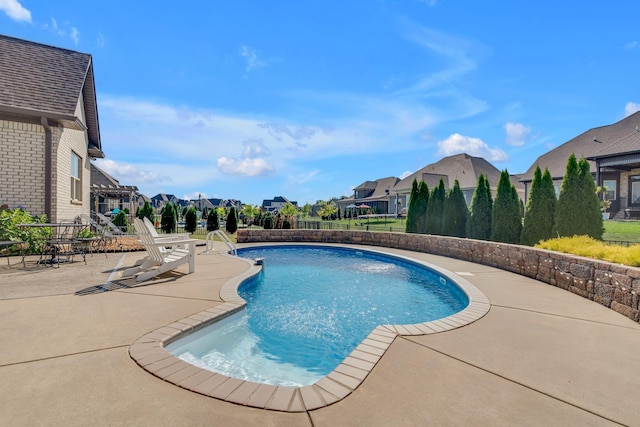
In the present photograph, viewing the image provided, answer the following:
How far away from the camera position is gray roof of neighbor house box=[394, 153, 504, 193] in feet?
99.3

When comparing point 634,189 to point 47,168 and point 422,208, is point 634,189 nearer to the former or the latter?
point 422,208

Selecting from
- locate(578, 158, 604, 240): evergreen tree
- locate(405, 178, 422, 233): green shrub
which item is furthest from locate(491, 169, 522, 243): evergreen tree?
locate(405, 178, 422, 233): green shrub

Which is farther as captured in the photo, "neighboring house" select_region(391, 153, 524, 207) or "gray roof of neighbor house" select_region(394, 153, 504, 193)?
"gray roof of neighbor house" select_region(394, 153, 504, 193)

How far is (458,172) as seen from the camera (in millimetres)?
31578

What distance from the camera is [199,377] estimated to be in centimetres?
254

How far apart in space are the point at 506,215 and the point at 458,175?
22195 millimetres

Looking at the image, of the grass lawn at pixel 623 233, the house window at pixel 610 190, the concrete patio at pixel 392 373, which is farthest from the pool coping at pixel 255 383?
the house window at pixel 610 190

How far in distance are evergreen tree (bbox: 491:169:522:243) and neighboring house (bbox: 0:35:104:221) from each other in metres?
14.6

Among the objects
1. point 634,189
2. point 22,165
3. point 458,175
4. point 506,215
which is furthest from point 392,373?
point 458,175

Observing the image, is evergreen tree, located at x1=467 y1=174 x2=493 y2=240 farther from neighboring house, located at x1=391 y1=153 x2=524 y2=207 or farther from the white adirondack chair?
neighboring house, located at x1=391 y1=153 x2=524 y2=207

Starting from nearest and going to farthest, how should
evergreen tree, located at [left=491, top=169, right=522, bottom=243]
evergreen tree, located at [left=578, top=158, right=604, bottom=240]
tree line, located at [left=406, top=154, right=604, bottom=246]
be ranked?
1. evergreen tree, located at [left=578, top=158, right=604, bottom=240]
2. tree line, located at [left=406, top=154, right=604, bottom=246]
3. evergreen tree, located at [left=491, top=169, right=522, bottom=243]

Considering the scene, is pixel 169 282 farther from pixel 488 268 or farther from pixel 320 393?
pixel 488 268

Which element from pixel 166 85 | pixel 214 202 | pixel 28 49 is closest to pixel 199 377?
pixel 166 85

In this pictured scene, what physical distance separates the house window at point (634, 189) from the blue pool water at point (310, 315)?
1679 cm
